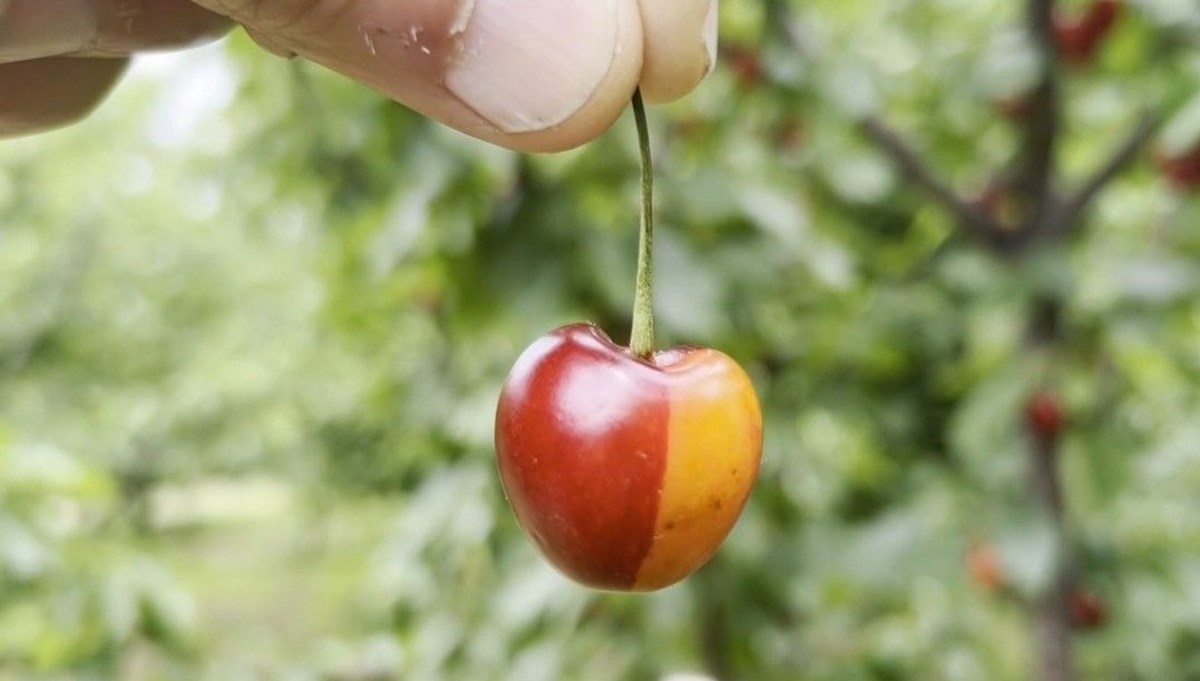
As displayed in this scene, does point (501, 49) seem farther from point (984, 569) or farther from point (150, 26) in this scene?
point (984, 569)

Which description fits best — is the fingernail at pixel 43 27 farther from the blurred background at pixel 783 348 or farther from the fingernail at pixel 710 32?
the blurred background at pixel 783 348

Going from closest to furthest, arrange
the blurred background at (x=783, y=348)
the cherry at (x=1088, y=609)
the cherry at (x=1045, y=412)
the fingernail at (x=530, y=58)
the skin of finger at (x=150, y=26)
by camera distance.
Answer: the fingernail at (x=530, y=58) → the skin of finger at (x=150, y=26) → the blurred background at (x=783, y=348) → the cherry at (x=1045, y=412) → the cherry at (x=1088, y=609)

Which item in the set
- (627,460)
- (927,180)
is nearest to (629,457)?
(627,460)

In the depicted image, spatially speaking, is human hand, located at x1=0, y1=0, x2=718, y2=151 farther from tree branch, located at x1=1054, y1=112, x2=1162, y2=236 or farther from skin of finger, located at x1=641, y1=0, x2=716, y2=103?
tree branch, located at x1=1054, y1=112, x2=1162, y2=236

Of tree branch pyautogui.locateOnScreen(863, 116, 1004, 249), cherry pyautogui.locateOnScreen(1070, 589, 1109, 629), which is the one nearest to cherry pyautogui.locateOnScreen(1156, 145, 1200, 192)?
tree branch pyautogui.locateOnScreen(863, 116, 1004, 249)

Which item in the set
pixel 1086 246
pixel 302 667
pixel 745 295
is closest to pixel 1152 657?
pixel 1086 246

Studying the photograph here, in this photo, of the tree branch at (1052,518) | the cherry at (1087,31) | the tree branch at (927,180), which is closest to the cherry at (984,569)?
the tree branch at (1052,518)
